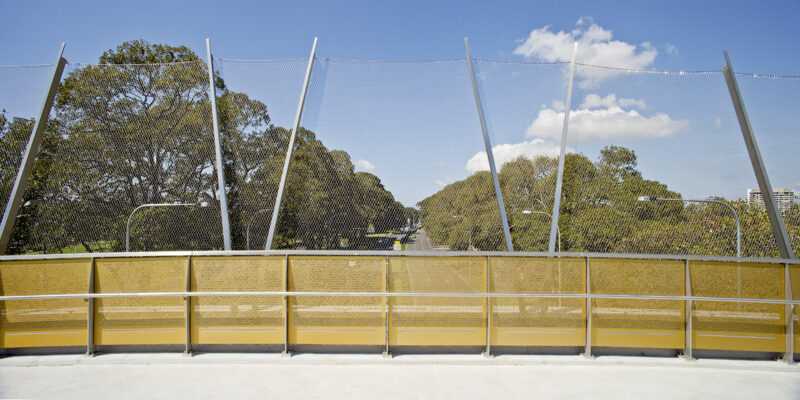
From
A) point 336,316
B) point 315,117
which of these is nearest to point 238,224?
point 315,117

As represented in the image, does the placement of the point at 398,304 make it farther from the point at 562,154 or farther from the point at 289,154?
the point at 562,154

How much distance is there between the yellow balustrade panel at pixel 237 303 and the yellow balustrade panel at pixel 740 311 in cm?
573

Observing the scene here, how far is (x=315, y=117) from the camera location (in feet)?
25.7

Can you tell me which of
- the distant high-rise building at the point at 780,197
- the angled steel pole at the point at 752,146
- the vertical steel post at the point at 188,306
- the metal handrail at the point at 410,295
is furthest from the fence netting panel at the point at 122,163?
the distant high-rise building at the point at 780,197

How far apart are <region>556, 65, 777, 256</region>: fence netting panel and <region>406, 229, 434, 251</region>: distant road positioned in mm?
2353

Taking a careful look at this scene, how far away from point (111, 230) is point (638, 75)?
31.6ft

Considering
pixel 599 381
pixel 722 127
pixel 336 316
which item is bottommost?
pixel 599 381

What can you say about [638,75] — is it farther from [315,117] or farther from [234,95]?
[234,95]

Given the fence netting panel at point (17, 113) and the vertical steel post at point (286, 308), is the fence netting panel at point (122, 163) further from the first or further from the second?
the vertical steel post at point (286, 308)

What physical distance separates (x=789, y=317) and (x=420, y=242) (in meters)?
5.18

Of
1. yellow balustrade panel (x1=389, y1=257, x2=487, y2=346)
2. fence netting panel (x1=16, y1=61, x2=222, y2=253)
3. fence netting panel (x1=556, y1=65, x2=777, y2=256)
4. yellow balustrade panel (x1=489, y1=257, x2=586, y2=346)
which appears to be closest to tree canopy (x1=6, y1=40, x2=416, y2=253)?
fence netting panel (x1=16, y1=61, x2=222, y2=253)

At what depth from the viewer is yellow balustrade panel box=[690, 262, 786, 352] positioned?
20.2 feet

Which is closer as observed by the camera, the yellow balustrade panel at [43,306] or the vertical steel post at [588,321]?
the vertical steel post at [588,321]

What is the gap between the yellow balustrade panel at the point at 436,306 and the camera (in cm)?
611
